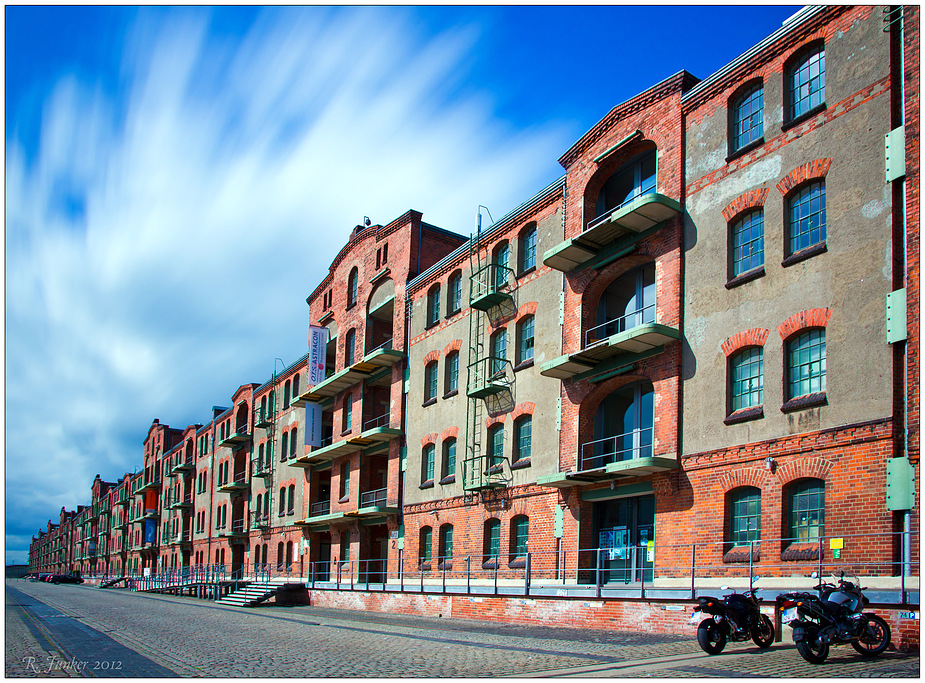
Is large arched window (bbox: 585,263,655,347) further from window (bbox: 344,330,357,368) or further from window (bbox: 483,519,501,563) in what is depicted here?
window (bbox: 344,330,357,368)

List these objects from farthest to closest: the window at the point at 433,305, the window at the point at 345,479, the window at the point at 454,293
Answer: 1. the window at the point at 345,479
2. the window at the point at 433,305
3. the window at the point at 454,293

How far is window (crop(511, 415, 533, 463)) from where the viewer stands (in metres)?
25.4

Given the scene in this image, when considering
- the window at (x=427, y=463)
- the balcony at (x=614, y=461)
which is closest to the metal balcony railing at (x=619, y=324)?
the balcony at (x=614, y=461)

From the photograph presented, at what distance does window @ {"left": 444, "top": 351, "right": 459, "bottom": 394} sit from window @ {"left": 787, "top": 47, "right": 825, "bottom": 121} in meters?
14.9

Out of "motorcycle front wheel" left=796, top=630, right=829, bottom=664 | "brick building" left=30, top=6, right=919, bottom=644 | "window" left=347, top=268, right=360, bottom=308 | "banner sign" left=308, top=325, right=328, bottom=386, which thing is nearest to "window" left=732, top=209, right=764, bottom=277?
"brick building" left=30, top=6, right=919, bottom=644

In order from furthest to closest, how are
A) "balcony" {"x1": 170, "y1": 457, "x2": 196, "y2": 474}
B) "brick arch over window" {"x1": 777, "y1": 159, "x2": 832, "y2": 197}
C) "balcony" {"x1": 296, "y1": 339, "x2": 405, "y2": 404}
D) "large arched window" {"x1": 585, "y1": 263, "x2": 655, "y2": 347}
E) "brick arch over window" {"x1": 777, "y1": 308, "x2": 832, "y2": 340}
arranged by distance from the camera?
"balcony" {"x1": 170, "y1": 457, "x2": 196, "y2": 474}
"balcony" {"x1": 296, "y1": 339, "x2": 405, "y2": 404}
"large arched window" {"x1": 585, "y1": 263, "x2": 655, "y2": 347}
"brick arch over window" {"x1": 777, "y1": 159, "x2": 832, "y2": 197}
"brick arch over window" {"x1": 777, "y1": 308, "x2": 832, "y2": 340}

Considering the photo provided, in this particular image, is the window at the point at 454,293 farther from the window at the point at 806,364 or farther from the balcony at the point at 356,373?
the window at the point at 806,364

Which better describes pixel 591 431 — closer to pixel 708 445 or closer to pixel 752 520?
pixel 708 445

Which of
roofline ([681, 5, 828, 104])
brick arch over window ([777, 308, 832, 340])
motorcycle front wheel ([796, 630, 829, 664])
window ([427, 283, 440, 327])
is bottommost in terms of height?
motorcycle front wheel ([796, 630, 829, 664])

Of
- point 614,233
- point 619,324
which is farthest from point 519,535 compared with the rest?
point 614,233

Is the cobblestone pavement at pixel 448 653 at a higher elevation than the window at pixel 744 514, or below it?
below

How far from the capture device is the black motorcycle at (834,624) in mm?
11320

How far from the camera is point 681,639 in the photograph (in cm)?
1529

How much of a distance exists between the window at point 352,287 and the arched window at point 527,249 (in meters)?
13.5
